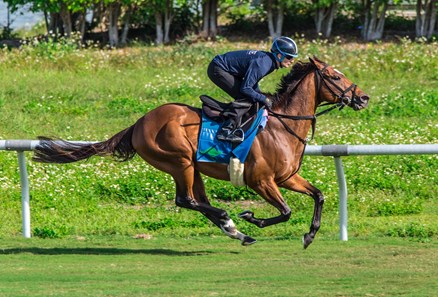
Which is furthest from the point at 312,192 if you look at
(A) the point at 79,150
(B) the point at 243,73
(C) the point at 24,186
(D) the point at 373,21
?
(D) the point at 373,21

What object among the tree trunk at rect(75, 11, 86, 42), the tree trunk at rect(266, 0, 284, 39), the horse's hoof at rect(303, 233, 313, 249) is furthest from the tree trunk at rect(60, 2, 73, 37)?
the horse's hoof at rect(303, 233, 313, 249)

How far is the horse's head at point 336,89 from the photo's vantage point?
11.3 m

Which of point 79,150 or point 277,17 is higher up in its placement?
point 79,150

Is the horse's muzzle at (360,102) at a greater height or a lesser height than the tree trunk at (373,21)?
greater

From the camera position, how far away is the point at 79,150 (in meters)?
11.6

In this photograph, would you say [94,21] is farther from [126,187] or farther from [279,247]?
[279,247]

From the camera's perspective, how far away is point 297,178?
11.3 meters

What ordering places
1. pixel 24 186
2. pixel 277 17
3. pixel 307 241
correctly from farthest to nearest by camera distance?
1. pixel 277 17
2. pixel 24 186
3. pixel 307 241

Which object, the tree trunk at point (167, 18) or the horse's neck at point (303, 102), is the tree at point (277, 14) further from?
the horse's neck at point (303, 102)

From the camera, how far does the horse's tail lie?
1135 cm

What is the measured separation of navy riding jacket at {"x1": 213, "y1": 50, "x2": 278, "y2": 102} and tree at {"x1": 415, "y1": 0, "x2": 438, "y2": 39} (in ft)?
53.4

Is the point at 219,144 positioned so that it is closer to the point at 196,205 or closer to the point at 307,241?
the point at 196,205

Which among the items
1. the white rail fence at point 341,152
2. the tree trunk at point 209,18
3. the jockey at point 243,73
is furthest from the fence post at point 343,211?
the tree trunk at point 209,18

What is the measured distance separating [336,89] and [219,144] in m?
1.43
